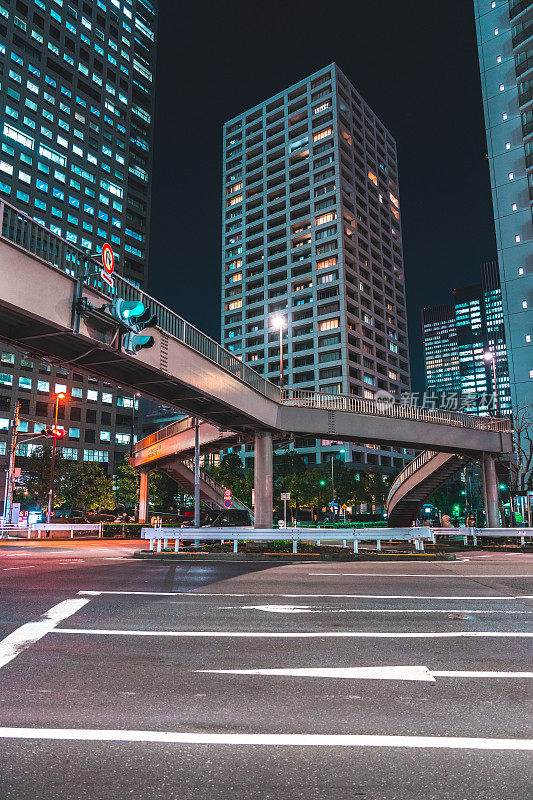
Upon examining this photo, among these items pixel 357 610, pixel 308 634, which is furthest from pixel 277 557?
pixel 308 634

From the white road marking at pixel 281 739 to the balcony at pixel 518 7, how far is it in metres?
85.2

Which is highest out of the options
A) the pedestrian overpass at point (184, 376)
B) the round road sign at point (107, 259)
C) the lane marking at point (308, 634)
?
the round road sign at point (107, 259)

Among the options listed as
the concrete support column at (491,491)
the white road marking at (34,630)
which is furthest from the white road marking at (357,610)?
the concrete support column at (491,491)

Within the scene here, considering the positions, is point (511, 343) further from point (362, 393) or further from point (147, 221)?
point (147, 221)

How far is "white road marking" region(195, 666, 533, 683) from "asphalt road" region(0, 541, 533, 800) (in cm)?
3

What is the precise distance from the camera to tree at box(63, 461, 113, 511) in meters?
57.9

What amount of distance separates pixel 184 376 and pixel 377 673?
15.1 metres

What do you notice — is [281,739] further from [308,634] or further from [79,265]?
[79,265]

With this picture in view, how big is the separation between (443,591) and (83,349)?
11891mm

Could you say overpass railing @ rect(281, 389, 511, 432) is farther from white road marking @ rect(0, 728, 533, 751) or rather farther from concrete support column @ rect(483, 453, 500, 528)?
white road marking @ rect(0, 728, 533, 751)

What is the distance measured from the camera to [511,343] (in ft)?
193

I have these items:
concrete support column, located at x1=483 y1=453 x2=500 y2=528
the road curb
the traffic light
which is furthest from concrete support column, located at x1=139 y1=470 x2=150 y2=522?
the traffic light

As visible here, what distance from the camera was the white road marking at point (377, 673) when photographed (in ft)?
18.0

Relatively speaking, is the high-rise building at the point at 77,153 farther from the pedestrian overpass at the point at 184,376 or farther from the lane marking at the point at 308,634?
the lane marking at the point at 308,634
